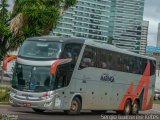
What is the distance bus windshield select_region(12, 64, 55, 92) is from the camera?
2277cm

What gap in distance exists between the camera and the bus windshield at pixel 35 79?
22766 mm

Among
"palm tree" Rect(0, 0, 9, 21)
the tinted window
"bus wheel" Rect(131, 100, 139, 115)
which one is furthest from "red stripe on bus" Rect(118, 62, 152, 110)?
"palm tree" Rect(0, 0, 9, 21)

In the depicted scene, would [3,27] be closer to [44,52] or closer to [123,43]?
[44,52]

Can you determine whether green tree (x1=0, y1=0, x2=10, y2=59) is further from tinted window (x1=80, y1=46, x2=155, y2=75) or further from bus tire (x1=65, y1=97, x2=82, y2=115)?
bus tire (x1=65, y1=97, x2=82, y2=115)

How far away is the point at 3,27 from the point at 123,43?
14450cm

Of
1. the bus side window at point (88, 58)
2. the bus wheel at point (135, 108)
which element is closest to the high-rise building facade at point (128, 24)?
the bus wheel at point (135, 108)

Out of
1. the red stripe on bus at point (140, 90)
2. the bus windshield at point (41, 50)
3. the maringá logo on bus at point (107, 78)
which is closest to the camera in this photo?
the bus windshield at point (41, 50)

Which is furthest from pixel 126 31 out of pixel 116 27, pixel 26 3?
pixel 26 3

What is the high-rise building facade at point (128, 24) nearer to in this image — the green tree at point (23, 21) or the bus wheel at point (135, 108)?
the green tree at point (23, 21)

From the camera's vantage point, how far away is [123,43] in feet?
570

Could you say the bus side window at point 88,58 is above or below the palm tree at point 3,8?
below

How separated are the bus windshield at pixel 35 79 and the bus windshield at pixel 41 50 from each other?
0.61 m

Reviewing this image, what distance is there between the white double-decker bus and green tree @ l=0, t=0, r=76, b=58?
231 inches

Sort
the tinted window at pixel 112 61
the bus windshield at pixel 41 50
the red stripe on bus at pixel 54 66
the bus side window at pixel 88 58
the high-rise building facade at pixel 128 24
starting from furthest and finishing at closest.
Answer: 1. the high-rise building facade at pixel 128 24
2. the tinted window at pixel 112 61
3. the bus side window at pixel 88 58
4. the bus windshield at pixel 41 50
5. the red stripe on bus at pixel 54 66
